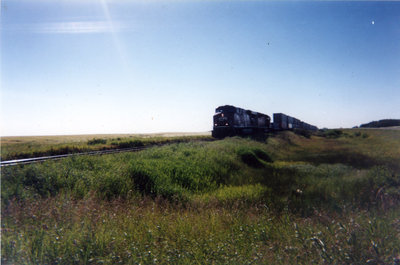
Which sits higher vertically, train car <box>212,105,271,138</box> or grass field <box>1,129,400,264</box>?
train car <box>212,105,271,138</box>

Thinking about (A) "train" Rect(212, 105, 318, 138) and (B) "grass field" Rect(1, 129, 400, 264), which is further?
(A) "train" Rect(212, 105, 318, 138)

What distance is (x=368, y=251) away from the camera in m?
2.90

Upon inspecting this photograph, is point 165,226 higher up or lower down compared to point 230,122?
lower down

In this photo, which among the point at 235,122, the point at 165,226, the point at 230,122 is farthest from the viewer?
the point at 235,122

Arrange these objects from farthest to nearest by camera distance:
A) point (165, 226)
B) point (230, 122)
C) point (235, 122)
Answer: point (235, 122) < point (230, 122) < point (165, 226)

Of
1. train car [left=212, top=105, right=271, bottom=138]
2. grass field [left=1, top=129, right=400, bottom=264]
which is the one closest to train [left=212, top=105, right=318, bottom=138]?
train car [left=212, top=105, right=271, bottom=138]

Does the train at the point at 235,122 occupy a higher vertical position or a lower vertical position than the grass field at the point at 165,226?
higher

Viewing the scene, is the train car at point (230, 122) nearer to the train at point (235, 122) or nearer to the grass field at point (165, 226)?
the train at point (235, 122)

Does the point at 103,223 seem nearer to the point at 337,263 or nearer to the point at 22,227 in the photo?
the point at 22,227

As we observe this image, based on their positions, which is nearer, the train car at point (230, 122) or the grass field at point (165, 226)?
the grass field at point (165, 226)

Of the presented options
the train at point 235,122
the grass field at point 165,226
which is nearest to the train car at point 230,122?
the train at point 235,122

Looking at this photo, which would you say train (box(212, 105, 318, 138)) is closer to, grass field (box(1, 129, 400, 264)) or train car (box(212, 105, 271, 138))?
train car (box(212, 105, 271, 138))

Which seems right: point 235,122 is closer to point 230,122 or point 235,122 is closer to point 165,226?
point 230,122

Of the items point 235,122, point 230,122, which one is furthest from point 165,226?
point 235,122
